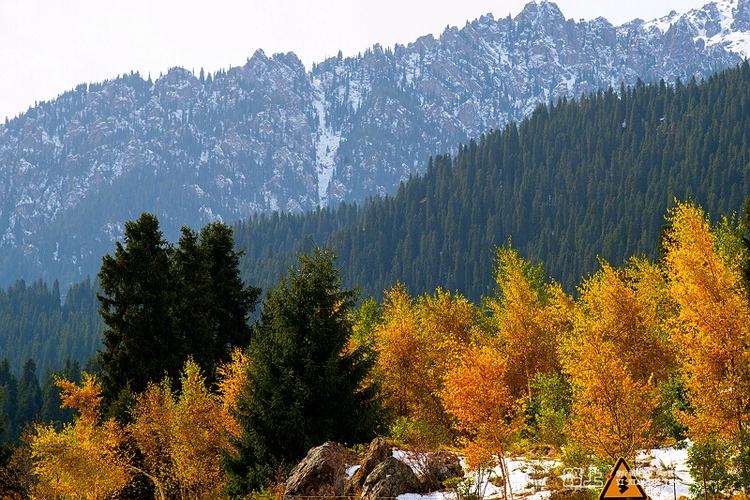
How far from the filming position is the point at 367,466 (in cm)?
2447

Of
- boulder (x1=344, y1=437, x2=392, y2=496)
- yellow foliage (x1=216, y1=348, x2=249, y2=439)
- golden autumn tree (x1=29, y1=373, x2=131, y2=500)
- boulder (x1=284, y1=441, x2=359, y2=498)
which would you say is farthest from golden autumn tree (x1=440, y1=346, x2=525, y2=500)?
golden autumn tree (x1=29, y1=373, x2=131, y2=500)

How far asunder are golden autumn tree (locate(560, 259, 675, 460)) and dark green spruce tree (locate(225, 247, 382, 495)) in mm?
10448

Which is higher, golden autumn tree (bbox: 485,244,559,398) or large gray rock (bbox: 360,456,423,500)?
golden autumn tree (bbox: 485,244,559,398)

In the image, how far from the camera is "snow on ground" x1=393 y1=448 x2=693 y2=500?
23.4 metres

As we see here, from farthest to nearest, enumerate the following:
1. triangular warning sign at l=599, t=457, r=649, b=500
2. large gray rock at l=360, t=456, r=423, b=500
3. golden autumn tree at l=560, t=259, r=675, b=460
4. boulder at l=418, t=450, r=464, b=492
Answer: golden autumn tree at l=560, t=259, r=675, b=460, boulder at l=418, t=450, r=464, b=492, large gray rock at l=360, t=456, r=423, b=500, triangular warning sign at l=599, t=457, r=649, b=500

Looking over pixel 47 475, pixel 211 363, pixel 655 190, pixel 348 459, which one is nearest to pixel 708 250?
pixel 348 459

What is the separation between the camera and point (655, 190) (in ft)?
627

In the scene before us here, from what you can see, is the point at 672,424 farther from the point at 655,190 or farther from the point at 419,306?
the point at 655,190

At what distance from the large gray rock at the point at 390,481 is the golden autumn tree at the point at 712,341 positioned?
1334 cm

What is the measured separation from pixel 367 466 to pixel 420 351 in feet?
69.5

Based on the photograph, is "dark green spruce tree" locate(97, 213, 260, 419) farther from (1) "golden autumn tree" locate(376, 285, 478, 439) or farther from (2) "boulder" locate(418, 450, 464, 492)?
(2) "boulder" locate(418, 450, 464, 492)

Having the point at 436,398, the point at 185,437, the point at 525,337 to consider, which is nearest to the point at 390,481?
the point at 185,437

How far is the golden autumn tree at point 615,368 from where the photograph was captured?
81.3 ft

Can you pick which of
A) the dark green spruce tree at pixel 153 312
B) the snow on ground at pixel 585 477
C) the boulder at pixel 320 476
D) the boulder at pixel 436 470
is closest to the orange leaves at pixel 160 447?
the dark green spruce tree at pixel 153 312
